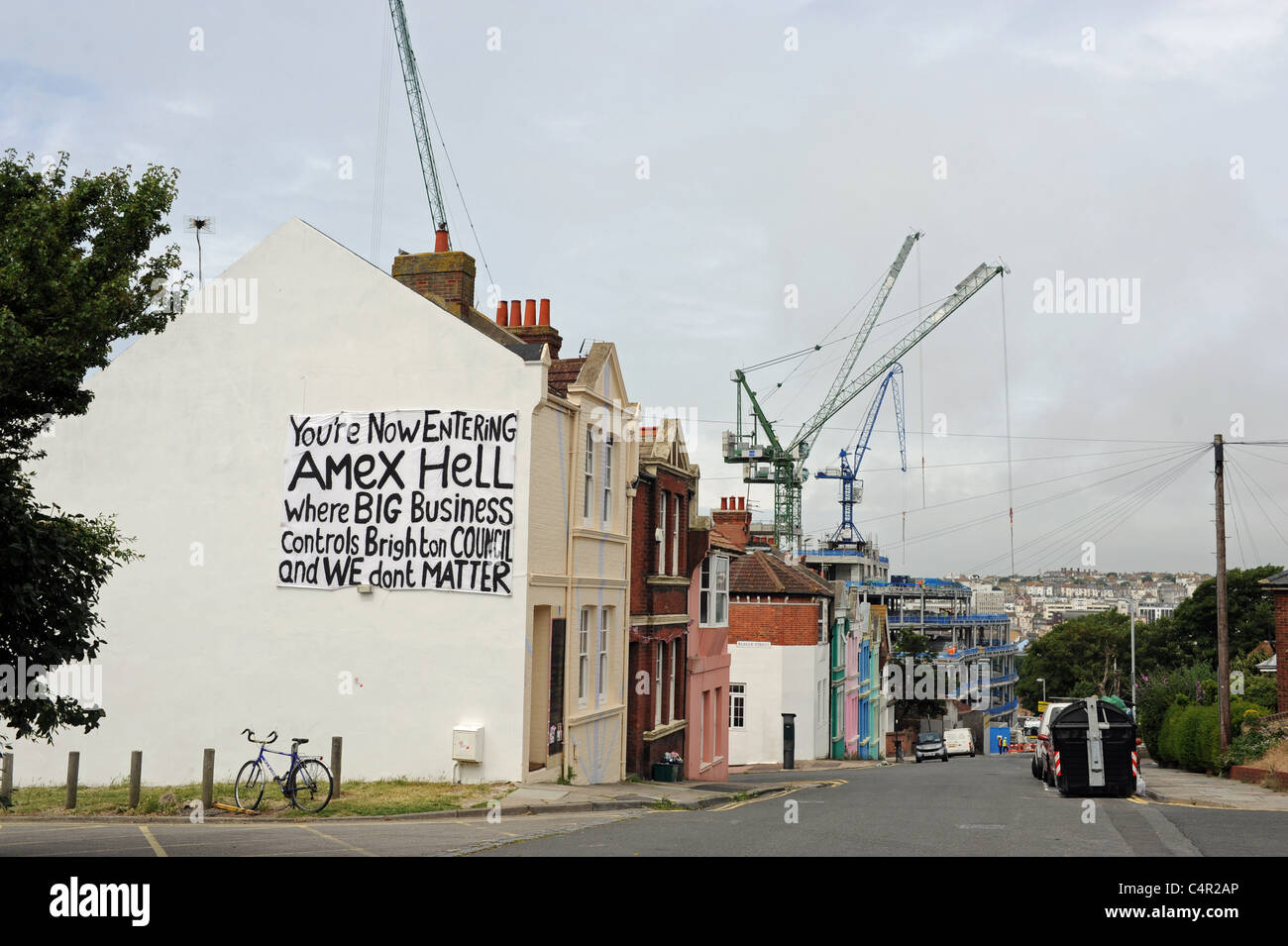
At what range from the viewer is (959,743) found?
7706 cm

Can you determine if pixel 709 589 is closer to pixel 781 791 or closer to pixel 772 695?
pixel 781 791

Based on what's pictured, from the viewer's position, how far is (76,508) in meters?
24.6

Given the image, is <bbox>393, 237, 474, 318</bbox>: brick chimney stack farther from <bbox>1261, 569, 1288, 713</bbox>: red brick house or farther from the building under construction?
the building under construction

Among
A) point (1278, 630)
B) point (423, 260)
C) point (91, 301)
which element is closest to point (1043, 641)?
point (1278, 630)

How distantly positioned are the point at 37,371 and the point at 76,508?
14386mm

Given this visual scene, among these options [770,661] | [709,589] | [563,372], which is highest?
[563,372]

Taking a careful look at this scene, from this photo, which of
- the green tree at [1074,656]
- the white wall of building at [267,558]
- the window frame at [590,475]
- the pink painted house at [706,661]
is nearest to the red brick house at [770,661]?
the pink painted house at [706,661]

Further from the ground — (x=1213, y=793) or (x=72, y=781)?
(x=72, y=781)

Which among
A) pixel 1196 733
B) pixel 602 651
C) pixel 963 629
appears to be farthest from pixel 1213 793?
pixel 963 629

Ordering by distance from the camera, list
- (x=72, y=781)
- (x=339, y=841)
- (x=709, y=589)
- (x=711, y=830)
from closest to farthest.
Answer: (x=339, y=841), (x=711, y=830), (x=72, y=781), (x=709, y=589)

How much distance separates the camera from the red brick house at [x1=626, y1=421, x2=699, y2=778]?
2802 centimetres

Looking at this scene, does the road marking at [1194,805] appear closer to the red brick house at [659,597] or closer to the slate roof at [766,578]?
the red brick house at [659,597]

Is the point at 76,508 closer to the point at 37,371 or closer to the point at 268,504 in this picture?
the point at 268,504

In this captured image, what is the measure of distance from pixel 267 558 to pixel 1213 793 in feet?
68.3
